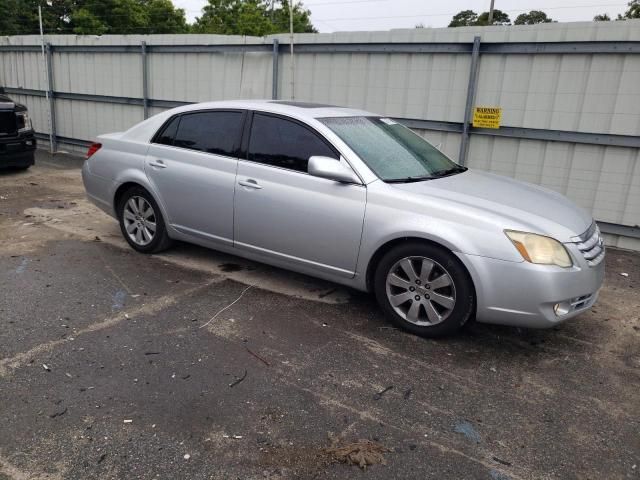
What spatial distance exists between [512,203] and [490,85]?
3724 millimetres

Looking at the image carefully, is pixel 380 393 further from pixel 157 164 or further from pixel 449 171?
pixel 157 164

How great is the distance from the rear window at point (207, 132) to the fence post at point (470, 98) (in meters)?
3.68

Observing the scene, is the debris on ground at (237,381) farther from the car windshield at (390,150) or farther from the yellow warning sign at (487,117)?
the yellow warning sign at (487,117)

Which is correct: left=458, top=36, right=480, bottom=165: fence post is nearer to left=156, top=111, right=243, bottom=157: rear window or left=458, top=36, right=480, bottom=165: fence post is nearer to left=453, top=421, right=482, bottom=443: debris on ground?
left=156, top=111, right=243, bottom=157: rear window

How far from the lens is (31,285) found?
15.2ft

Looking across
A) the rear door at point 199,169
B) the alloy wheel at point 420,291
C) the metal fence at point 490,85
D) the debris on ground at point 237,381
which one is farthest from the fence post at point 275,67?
the debris on ground at point 237,381

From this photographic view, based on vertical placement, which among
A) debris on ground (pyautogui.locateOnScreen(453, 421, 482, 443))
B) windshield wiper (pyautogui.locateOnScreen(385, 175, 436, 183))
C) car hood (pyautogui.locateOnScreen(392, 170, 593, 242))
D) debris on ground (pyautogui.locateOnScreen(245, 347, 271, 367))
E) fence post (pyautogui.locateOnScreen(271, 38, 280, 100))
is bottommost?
debris on ground (pyautogui.locateOnScreen(245, 347, 271, 367))

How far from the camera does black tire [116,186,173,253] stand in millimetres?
5348

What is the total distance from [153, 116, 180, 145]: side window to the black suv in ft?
16.4

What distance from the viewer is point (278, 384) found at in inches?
128

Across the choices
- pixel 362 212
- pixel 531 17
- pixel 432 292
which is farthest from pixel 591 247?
pixel 531 17

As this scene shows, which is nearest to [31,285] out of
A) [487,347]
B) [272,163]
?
[272,163]

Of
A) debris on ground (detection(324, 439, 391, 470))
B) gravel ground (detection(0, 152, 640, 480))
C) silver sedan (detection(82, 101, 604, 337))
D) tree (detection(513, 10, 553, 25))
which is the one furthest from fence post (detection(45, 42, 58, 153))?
tree (detection(513, 10, 553, 25))

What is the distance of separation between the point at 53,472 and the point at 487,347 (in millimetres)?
2861
